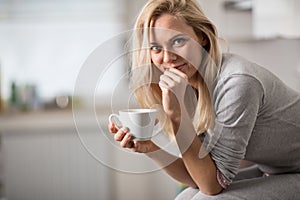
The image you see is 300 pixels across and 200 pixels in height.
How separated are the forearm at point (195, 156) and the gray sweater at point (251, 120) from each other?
0.08 feet

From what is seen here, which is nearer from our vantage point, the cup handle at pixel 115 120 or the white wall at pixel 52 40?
the cup handle at pixel 115 120

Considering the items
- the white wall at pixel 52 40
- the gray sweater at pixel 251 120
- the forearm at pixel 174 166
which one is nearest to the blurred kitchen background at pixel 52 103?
the white wall at pixel 52 40

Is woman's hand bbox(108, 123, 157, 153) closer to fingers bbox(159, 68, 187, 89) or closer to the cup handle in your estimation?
the cup handle

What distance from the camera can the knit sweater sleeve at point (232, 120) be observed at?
1033 mm

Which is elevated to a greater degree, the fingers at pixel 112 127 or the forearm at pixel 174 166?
the fingers at pixel 112 127

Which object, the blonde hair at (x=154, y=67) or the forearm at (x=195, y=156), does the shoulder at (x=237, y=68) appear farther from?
the forearm at (x=195, y=156)

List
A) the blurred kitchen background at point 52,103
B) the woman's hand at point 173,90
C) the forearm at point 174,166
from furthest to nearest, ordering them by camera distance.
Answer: the blurred kitchen background at point 52,103 < the forearm at point 174,166 < the woman's hand at point 173,90

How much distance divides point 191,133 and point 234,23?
1.49 metres

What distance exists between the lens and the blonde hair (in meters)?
1.02

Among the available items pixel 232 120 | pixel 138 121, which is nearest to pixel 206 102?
pixel 232 120

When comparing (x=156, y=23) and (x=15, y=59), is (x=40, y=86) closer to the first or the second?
(x=15, y=59)

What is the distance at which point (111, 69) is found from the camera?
3.34ft

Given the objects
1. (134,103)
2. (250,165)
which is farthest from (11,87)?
Answer: (134,103)

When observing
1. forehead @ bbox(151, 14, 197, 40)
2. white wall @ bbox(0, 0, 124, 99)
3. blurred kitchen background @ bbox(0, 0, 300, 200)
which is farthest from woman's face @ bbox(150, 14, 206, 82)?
white wall @ bbox(0, 0, 124, 99)
